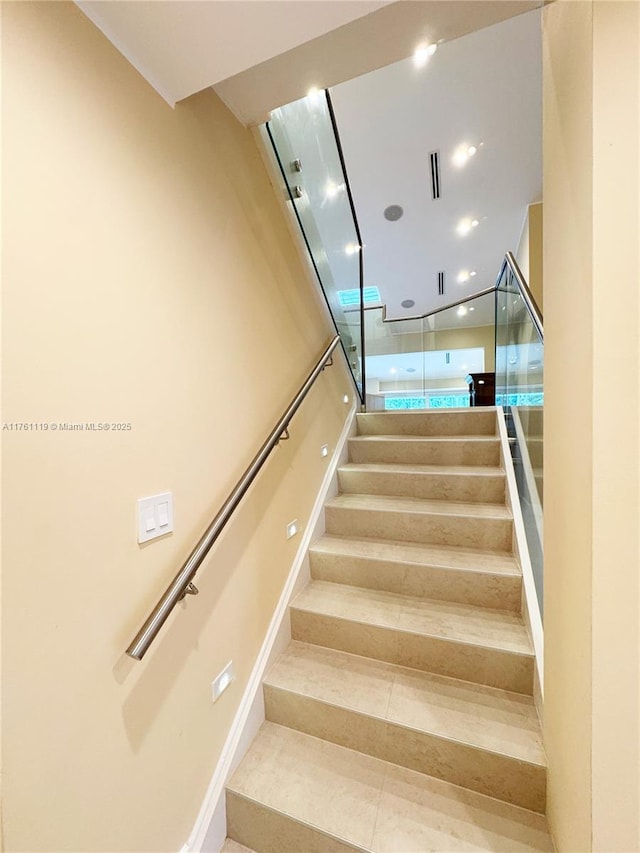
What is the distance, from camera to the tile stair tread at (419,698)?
1.23 metres

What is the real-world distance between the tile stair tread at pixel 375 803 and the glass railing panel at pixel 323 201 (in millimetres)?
2599

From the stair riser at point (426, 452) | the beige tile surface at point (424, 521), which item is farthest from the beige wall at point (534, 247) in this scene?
the beige tile surface at point (424, 521)

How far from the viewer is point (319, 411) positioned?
2.37m

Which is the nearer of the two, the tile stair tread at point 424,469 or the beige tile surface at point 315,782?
the beige tile surface at point 315,782

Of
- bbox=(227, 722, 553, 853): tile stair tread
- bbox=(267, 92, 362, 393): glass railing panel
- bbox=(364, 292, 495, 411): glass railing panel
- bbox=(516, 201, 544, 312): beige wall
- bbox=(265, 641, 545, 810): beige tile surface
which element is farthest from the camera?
bbox=(364, 292, 495, 411): glass railing panel

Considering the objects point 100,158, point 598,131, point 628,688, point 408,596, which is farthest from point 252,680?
point 598,131

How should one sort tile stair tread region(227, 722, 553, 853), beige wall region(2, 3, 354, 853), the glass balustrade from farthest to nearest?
the glass balustrade < tile stair tread region(227, 722, 553, 853) < beige wall region(2, 3, 354, 853)

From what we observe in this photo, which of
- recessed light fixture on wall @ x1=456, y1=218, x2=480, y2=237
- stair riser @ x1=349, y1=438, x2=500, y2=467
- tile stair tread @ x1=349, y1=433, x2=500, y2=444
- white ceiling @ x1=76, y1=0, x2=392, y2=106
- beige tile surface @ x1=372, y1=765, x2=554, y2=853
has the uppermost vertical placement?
recessed light fixture on wall @ x1=456, y1=218, x2=480, y2=237

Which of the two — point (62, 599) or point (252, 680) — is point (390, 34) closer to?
point (62, 599)

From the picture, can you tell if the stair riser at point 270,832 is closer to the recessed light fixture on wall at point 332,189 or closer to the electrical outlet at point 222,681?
the electrical outlet at point 222,681

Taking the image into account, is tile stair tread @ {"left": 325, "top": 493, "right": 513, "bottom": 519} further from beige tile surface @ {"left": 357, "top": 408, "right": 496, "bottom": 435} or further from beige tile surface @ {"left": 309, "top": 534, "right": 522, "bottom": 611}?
beige tile surface @ {"left": 357, "top": 408, "right": 496, "bottom": 435}

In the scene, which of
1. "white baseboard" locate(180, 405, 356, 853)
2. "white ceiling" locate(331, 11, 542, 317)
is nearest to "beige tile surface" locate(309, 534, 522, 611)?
"white baseboard" locate(180, 405, 356, 853)

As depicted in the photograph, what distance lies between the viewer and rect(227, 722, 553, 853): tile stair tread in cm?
107

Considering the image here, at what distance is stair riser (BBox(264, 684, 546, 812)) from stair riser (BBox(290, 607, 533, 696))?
30 centimetres
